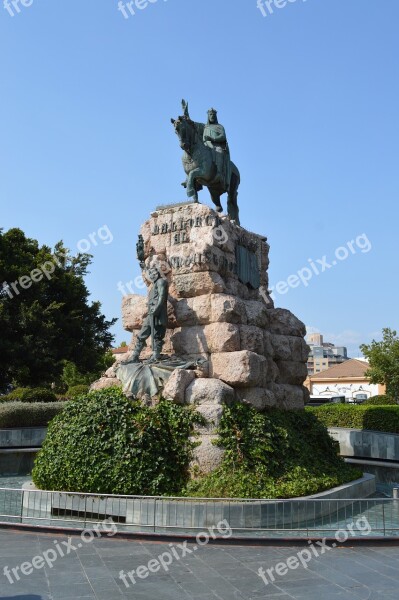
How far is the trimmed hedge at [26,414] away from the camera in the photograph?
19281 mm

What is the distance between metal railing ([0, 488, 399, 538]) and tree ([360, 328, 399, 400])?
3093cm

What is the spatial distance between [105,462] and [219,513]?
2.19 metres

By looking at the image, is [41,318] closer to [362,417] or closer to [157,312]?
[362,417]

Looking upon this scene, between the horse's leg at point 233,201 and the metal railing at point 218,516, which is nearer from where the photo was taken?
the metal railing at point 218,516

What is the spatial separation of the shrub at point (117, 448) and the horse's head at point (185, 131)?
20.2 feet

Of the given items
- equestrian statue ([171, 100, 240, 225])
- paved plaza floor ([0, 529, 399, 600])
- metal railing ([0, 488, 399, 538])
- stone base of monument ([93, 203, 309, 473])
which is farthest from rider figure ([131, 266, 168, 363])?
paved plaza floor ([0, 529, 399, 600])

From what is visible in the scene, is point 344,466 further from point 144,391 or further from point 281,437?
point 144,391

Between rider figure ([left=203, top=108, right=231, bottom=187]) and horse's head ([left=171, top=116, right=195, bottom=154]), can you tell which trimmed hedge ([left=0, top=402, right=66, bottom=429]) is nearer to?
rider figure ([left=203, top=108, right=231, bottom=187])

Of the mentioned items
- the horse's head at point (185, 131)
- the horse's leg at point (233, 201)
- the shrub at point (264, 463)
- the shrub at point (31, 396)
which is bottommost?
the shrub at point (264, 463)

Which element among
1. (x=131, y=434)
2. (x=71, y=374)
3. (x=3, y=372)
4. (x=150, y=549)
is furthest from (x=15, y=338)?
(x=150, y=549)

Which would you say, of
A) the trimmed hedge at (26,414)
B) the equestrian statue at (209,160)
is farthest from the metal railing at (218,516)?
the trimmed hedge at (26,414)

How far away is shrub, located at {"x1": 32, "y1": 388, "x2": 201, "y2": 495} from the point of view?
9.99 meters

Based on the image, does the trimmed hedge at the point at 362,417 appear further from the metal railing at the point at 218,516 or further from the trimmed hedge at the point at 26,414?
the trimmed hedge at the point at 26,414

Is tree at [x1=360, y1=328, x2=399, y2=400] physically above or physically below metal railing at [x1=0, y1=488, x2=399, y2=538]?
above
